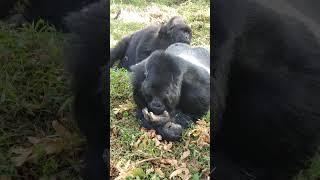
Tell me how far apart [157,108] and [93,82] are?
16.9 inches

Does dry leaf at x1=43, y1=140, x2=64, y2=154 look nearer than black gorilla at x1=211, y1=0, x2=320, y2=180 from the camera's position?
Yes

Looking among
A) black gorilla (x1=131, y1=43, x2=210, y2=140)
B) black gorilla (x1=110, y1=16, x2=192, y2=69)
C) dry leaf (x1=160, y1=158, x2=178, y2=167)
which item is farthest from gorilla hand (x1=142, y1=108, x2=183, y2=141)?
black gorilla (x1=110, y1=16, x2=192, y2=69)

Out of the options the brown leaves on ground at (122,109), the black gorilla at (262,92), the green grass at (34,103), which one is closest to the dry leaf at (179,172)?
the black gorilla at (262,92)

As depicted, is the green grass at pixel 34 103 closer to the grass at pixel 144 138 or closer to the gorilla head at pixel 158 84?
the grass at pixel 144 138

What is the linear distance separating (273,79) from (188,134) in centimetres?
62

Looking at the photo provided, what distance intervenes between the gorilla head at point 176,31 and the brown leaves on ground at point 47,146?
846 mm

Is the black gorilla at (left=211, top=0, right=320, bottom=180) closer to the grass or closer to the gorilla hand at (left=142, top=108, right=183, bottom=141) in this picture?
the grass

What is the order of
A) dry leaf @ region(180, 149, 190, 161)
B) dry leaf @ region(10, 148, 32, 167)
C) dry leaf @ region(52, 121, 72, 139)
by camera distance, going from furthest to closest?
1. dry leaf @ region(180, 149, 190, 161)
2. dry leaf @ region(52, 121, 72, 139)
3. dry leaf @ region(10, 148, 32, 167)

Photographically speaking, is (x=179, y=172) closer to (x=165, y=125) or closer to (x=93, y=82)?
(x=165, y=125)

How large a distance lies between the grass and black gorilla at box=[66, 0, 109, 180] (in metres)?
0.06

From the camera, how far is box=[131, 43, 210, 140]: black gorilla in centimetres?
331

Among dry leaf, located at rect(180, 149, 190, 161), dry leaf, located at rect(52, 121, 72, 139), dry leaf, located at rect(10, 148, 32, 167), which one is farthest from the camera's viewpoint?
dry leaf, located at rect(180, 149, 190, 161)

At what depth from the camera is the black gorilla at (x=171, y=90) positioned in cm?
331

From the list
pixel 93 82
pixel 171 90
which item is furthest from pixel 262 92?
pixel 93 82
